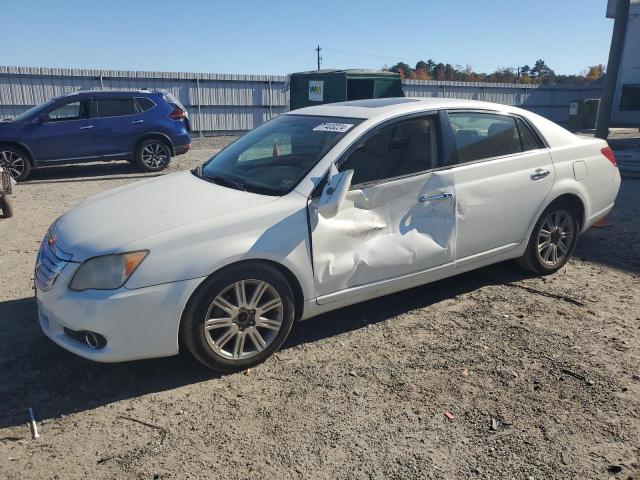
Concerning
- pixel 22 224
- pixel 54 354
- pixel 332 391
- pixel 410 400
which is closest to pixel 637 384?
pixel 410 400

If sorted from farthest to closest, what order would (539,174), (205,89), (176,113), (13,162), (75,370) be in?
(205,89) → (176,113) → (13,162) → (539,174) → (75,370)

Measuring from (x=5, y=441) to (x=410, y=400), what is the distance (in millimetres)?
2154

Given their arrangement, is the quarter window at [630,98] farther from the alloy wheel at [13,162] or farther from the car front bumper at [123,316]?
the car front bumper at [123,316]

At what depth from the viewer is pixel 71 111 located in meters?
11.2

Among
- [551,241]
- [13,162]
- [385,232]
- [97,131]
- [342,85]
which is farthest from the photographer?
[342,85]

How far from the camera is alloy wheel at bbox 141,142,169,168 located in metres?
11.9

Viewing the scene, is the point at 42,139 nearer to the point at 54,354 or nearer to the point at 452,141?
the point at 54,354

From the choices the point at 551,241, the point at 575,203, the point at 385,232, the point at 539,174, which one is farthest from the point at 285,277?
the point at 575,203

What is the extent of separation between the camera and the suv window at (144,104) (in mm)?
11821

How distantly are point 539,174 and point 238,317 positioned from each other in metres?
2.85

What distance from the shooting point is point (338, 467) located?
105 inches

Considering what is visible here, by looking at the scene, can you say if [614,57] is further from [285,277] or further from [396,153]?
[285,277]

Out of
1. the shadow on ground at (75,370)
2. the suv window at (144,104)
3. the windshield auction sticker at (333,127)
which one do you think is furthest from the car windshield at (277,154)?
the suv window at (144,104)

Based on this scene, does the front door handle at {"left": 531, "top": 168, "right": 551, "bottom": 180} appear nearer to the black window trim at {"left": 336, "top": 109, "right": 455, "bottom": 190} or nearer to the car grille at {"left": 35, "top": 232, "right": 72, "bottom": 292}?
the black window trim at {"left": 336, "top": 109, "right": 455, "bottom": 190}
